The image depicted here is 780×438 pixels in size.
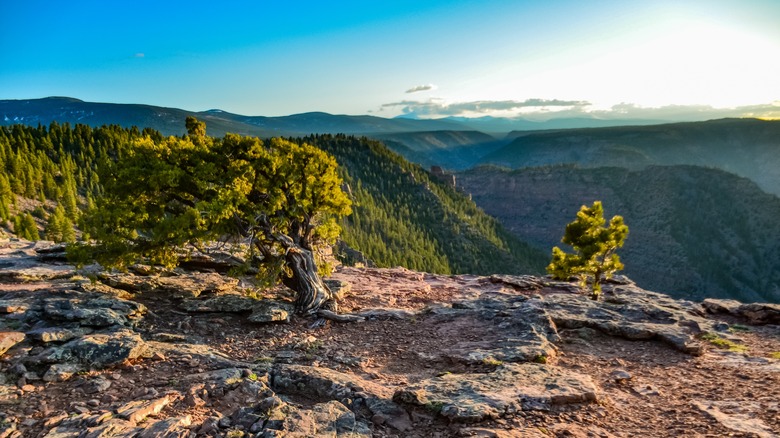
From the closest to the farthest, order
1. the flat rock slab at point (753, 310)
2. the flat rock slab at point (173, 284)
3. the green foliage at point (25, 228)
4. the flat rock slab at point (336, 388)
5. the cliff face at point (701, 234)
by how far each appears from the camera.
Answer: the flat rock slab at point (336, 388)
the flat rock slab at point (173, 284)
the flat rock slab at point (753, 310)
the green foliage at point (25, 228)
the cliff face at point (701, 234)

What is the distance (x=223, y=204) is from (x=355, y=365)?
9.39 metres

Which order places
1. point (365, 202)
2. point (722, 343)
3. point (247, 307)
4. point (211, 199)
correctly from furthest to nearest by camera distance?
point (365, 202), point (247, 307), point (722, 343), point (211, 199)

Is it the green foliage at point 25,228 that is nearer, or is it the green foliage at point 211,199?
the green foliage at point 211,199

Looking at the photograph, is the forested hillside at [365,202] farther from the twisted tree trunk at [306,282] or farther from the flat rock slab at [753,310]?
the flat rock slab at [753,310]

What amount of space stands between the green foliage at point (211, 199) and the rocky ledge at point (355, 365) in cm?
300

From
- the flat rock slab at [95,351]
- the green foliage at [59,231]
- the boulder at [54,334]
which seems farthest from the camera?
the green foliage at [59,231]

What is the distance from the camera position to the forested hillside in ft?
250

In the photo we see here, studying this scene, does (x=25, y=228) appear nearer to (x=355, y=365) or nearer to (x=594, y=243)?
(x=355, y=365)

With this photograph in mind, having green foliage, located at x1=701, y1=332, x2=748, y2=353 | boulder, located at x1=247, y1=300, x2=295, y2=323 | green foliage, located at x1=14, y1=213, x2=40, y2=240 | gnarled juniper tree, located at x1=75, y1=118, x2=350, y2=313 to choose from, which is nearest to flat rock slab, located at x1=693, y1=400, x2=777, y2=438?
green foliage, located at x1=701, y1=332, x2=748, y2=353

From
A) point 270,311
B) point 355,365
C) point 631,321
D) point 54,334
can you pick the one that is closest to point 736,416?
point 631,321

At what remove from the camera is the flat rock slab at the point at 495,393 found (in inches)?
422

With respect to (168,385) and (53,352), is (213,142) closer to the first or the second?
(53,352)

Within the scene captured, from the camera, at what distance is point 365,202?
445ft

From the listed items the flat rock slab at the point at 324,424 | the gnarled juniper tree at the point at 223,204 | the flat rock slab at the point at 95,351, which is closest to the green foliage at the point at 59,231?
the gnarled juniper tree at the point at 223,204
